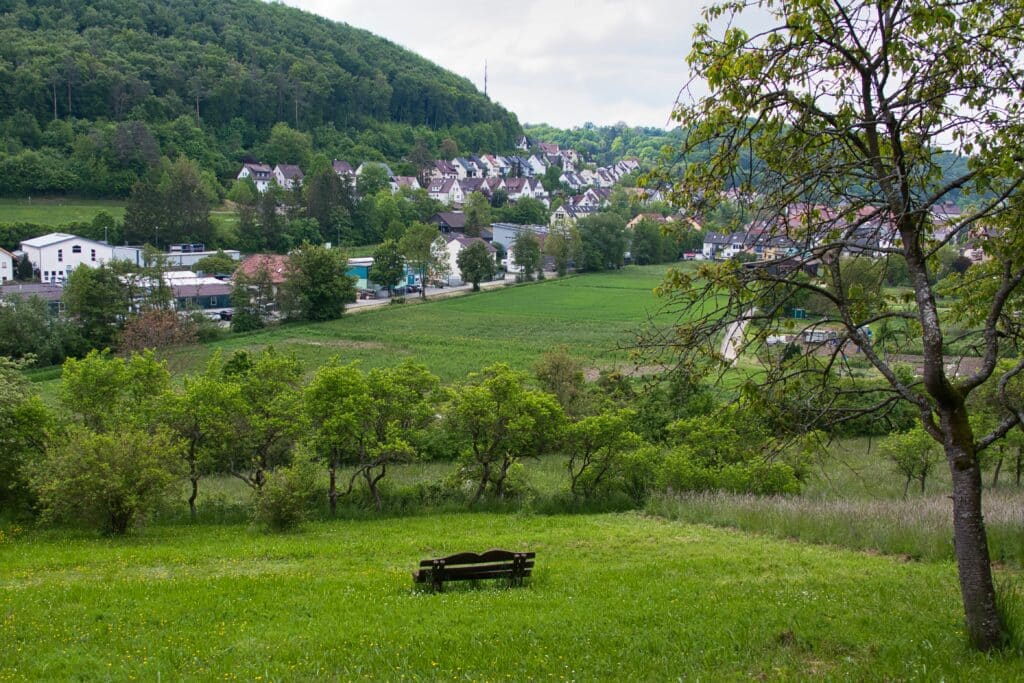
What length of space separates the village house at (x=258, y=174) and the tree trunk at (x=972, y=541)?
4718 inches

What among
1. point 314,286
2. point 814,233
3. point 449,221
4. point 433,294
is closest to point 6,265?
point 314,286

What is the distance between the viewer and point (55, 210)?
9025 centimetres

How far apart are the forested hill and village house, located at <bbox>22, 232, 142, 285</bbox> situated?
104ft

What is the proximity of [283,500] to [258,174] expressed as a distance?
11266 centimetres

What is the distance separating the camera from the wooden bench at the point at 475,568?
1143cm

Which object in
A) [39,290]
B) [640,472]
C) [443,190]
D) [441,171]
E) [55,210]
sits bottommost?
[640,472]

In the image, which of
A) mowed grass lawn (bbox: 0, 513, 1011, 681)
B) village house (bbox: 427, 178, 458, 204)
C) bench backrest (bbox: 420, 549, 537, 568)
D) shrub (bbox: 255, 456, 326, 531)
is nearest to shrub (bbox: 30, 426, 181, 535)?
shrub (bbox: 255, 456, 326, 531)

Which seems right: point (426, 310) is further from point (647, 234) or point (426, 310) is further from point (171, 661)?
point (171, 661)

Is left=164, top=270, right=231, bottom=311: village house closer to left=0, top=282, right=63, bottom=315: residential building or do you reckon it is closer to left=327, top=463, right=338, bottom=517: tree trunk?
left=0, top=282, right=63, bottom=315: residential building

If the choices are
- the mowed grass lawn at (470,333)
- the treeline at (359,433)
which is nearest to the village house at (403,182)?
the mowed grass lawn at (470,333)

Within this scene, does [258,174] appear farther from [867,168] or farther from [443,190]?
[867,168]

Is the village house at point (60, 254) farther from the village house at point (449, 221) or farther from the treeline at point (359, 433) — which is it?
the treeline at point (359, 433)

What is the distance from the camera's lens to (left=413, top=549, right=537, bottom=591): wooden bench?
1143 cm

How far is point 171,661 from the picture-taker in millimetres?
8352
